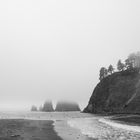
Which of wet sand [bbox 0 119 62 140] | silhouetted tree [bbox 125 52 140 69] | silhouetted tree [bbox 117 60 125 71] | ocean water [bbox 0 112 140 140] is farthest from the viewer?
silhouetted tree [bbox 117 60 125 71]

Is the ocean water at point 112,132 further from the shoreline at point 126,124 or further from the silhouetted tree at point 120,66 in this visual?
the silhouetted tree at point 120,66

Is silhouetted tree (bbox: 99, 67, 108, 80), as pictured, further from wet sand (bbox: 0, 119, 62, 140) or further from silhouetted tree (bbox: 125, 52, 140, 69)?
wet sand (bbox: 0, 119, 62, 140)

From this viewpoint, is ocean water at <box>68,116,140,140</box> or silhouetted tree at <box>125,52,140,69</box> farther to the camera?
silhouetted tree at <box>125,52,140,69</box>

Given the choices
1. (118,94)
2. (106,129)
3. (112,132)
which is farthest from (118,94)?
(112,132)

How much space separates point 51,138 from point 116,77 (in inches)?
4341

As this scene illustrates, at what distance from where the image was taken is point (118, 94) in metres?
126

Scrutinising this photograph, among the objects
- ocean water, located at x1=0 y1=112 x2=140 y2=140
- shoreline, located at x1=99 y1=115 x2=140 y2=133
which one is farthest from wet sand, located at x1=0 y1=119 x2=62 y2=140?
shoreline, located at x1=99 y1=115 x2=140 y2=133

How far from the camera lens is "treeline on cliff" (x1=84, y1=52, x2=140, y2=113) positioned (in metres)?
109

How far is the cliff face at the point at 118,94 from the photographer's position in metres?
109

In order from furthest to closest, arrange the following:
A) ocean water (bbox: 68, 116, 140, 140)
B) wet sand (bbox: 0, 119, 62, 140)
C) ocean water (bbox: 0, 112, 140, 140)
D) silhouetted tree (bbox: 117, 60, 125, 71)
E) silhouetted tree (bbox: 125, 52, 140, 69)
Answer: silhouetted tree (bbox: 117, 60, 125, 71)
silhouetted tree (bbox: 125, 52, 140, 69)
ocean water (bbox: 0, 112, 140, 140)
wet sand (bbox: 0, 119, 62, 140)
ocean water (bbox: 68, 116, 140, 140)

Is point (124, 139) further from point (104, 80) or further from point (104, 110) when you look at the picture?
point (104, 80)

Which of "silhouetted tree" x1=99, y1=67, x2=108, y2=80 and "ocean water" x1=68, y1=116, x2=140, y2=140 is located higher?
"silhouetted tree" x1=99, y1=67, x2=108, y2=80

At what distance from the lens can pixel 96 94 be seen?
14775cm

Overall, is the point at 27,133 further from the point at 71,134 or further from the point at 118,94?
the point at 118,94
